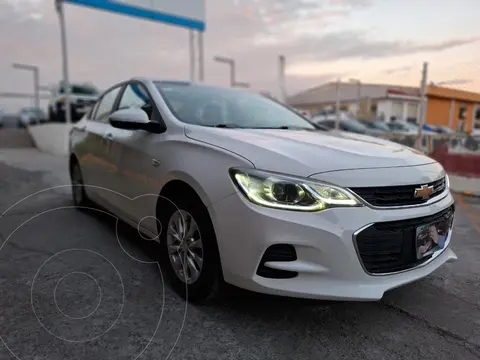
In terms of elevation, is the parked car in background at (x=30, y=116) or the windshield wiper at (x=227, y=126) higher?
the windshield wiper at (x=227, y=126)

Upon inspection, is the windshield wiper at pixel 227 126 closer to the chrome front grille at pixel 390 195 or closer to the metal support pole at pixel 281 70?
the chrome front grille at pixel 390 195

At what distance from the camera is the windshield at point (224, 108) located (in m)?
2.92

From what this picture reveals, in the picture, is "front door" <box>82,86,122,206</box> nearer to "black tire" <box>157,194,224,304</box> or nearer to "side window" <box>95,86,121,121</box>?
"side window" <box>95,86,121,121</box>

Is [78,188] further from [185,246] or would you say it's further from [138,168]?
[185,246]

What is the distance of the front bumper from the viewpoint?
1.90 metres

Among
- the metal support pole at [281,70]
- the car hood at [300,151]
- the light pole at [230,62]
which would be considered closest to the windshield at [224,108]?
the car hood at [300,151]

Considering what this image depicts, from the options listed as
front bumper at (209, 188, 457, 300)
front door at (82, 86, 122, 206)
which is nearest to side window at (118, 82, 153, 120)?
front door at (82, 86, 122, 206)

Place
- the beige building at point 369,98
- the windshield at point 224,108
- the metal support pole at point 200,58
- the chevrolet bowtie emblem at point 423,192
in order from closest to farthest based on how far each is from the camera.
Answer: the chevrolet bowtie emblem at point 423,192 < the windshield at point 224,108 < the beige building at point 369,98 < the metal support pole at point 200,58

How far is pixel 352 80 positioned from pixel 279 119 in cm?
716

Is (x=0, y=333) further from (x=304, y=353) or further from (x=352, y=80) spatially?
(x=352, y=80)

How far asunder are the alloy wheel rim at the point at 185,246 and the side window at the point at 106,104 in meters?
1.85

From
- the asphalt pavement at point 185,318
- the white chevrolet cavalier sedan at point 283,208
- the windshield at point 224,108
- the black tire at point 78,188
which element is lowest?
the asphalt pavement at point 185,318

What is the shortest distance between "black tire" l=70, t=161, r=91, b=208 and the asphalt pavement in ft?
3.75

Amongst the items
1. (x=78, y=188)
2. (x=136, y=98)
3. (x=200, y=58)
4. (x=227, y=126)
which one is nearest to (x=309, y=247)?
(x=227, y=126)
